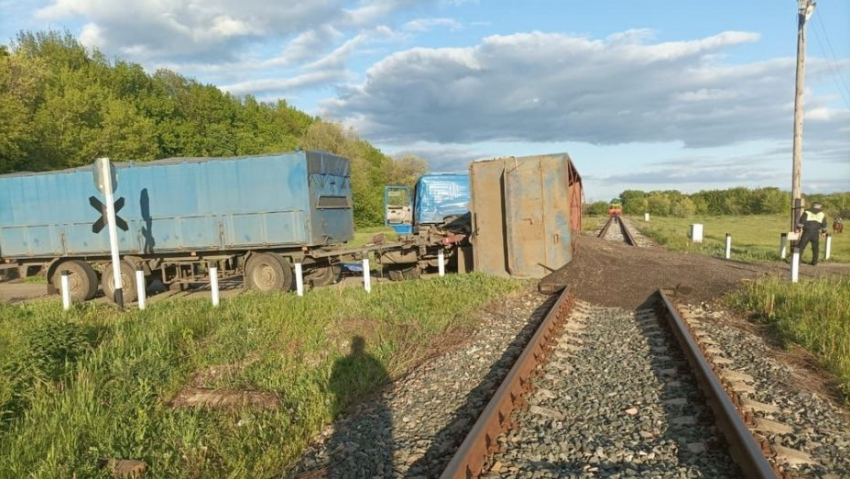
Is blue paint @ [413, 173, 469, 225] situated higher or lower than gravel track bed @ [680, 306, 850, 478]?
higher

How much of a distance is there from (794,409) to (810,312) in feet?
12.5

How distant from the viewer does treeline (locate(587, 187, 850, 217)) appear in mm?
→ 89875

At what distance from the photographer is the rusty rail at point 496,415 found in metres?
3.58

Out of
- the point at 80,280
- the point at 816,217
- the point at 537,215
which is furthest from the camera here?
the point at 816,217

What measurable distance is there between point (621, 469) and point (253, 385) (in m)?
3.86

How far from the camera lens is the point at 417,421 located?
4.85 m

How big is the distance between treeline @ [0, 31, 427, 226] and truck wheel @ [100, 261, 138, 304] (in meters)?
17.5

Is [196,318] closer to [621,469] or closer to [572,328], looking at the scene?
[572,328]

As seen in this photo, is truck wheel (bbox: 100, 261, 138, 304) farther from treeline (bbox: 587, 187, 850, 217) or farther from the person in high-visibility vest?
treeline (bbox: 587, 187, 850, 217)

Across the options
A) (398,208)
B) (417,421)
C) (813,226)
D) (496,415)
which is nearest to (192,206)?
(398,208)

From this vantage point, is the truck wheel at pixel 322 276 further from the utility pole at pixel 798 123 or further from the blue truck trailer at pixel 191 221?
the utility pole at pixel 798 123

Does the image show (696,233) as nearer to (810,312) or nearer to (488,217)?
(488,217)

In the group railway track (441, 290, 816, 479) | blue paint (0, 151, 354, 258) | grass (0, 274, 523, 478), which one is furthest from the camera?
blue paint (0, 151, 354, 258)

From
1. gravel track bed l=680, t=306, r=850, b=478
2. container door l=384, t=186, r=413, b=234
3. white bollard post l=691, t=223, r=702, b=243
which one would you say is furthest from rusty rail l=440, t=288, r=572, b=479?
white bollard post l=691, t=223, r=702, b=243
